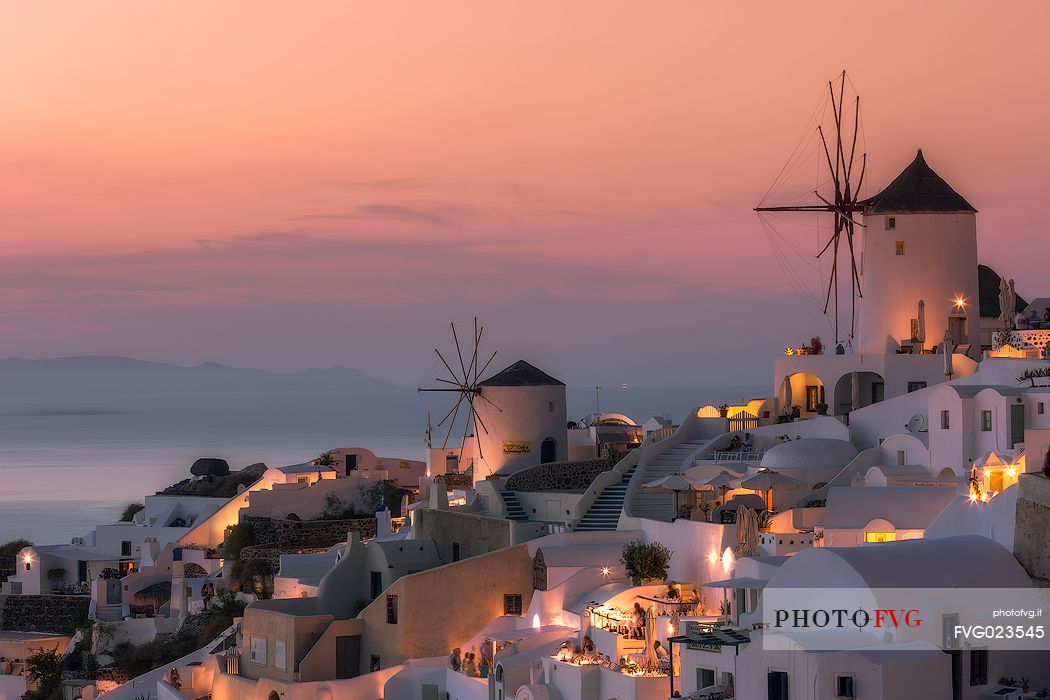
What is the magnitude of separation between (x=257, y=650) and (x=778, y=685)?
A: 535 inches

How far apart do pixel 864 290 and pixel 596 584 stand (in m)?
11.3

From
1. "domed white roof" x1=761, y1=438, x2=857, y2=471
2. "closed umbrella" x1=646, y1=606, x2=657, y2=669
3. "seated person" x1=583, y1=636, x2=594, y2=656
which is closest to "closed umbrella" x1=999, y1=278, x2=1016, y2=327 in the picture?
"domed white roof" x1=761, y1=438, x2=857, y2=471

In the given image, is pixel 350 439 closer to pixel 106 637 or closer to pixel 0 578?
pixel 0 578

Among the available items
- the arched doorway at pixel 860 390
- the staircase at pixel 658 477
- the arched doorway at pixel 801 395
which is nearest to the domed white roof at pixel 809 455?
the staircase at pixel 658 477

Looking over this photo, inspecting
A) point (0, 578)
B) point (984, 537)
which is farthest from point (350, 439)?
point (984, 537)

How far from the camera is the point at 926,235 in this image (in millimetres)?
38688

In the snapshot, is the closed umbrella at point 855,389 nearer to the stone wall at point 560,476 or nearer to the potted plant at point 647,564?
the stone wall at point 560,476

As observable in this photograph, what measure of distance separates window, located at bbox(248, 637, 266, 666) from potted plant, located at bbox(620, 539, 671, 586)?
286 inches

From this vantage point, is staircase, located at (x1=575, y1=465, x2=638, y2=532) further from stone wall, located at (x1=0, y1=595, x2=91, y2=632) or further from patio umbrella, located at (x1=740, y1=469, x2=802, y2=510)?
stone wall, located at (x1=0, y1=595, x2=91, y2=632)

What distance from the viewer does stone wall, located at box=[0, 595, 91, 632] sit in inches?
1895

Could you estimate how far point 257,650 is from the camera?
1356 inches

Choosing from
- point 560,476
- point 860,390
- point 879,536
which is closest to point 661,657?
point 879,536

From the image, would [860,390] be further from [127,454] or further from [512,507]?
[127,454]

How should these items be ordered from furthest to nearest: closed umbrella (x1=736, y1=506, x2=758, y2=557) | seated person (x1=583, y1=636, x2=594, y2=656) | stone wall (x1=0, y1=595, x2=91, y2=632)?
stone wall (x1=0, y1=595, x2=91, y2=632), closed umbrella (x1=736, y1=506, x2=758, y2=557), seated person (x1=583, y1=636, x2=594, y2=656)
